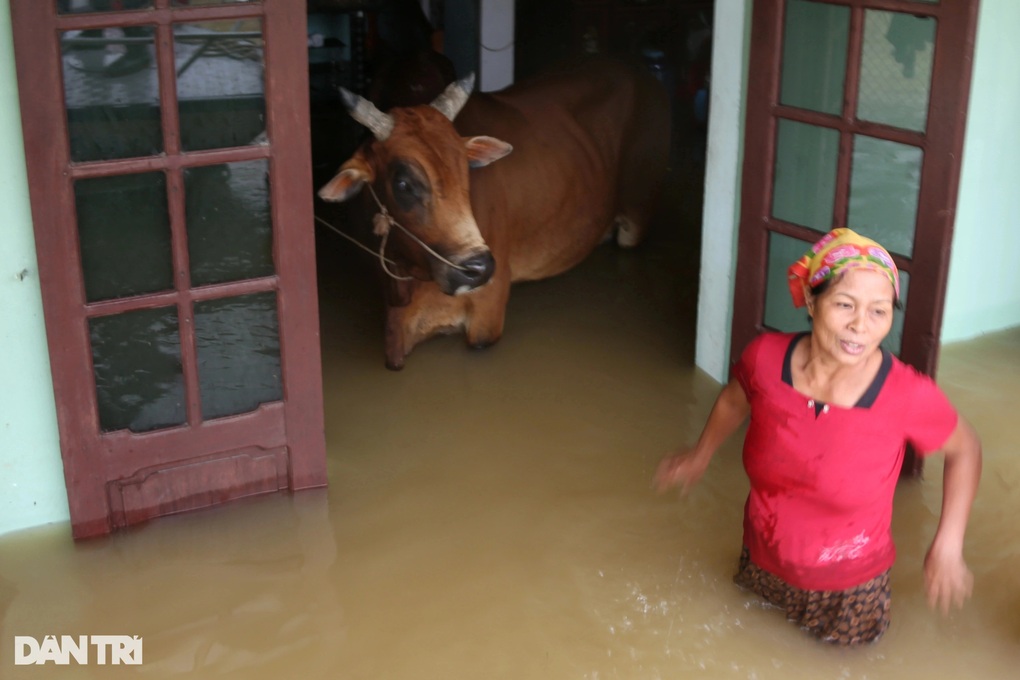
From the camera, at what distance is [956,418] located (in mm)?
2961

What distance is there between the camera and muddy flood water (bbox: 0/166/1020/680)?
337 centimetres

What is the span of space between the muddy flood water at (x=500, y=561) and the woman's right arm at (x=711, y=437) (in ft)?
1.73

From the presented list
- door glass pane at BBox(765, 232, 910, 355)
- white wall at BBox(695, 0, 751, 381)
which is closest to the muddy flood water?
white wall at BBox(695, 0, 751, 381)

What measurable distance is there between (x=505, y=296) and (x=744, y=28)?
1658 mm

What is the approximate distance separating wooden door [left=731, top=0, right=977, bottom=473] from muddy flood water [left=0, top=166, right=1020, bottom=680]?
71 centimetres

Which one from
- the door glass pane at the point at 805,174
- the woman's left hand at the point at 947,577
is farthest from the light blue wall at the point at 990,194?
the woman's left hand at the point at 947,577

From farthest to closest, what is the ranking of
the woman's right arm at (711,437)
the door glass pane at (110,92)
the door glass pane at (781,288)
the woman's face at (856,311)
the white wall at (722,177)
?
the white wall at (722,177), the door glass pane at (781,288), the door glass pane at (110,92), the woman's right arm at (711,437), the woman's face at (856,311)

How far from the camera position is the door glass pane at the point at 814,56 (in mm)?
4121

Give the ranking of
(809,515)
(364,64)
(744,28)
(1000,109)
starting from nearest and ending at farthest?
(809,515), (744,28), (1000,109), (364,64)

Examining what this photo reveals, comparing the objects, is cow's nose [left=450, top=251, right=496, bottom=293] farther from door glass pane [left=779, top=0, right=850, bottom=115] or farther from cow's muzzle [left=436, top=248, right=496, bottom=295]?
door glass pane [left=779, top=0, right=850, bottom=115]

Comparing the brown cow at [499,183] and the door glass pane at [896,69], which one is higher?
the door glass pane at [896,69]

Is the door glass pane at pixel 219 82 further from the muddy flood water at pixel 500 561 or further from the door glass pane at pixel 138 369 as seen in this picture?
the muddy flood water at pixel 500 561

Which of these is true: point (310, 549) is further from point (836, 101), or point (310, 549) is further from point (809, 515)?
point (836, 101)

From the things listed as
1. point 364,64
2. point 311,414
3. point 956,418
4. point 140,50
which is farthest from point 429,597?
point 364,64
